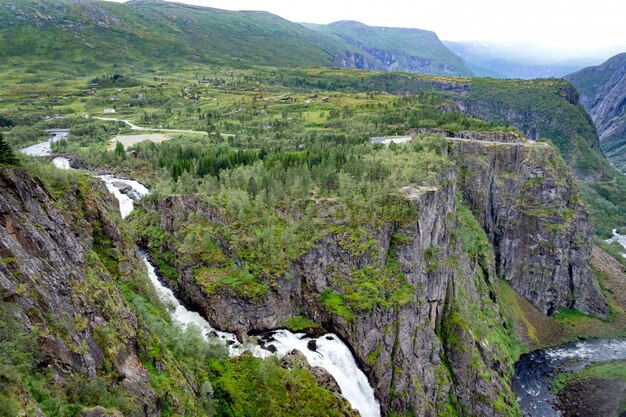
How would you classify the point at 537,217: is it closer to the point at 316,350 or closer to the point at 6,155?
the point at 316,350

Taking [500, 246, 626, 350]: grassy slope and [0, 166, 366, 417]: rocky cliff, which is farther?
[500, 246, 626, 350]: grassy slope

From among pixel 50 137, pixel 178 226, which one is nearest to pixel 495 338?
pixel 178 226

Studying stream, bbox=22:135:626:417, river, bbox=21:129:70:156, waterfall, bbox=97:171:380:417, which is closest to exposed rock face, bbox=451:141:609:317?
stream, bbox=22:135:626:417

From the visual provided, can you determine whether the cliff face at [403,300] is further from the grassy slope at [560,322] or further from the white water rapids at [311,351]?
the grassy slope at [560,322]

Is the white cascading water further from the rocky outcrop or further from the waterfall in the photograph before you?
the rocky outcrop

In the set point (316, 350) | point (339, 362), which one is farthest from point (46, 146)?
point (339, 362)
